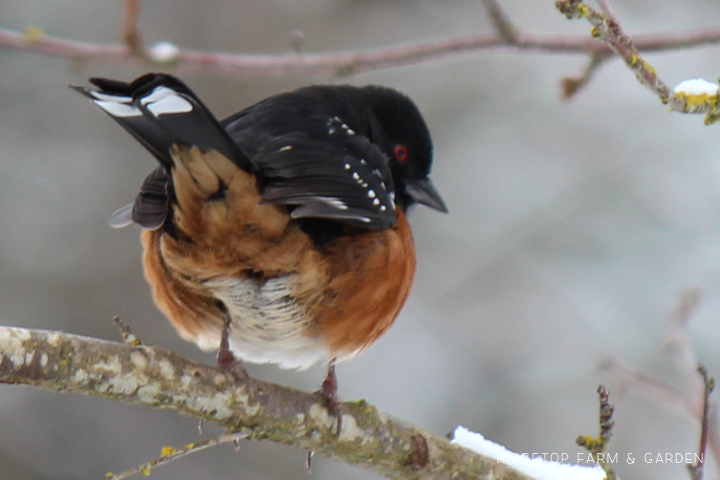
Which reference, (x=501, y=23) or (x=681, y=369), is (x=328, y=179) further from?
(x=681, y=369)

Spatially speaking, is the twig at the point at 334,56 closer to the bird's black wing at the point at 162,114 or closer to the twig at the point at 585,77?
the twig at the point at 585,77

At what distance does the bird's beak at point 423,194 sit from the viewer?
303 cm

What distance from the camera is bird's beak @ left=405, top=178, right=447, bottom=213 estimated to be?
3029 mm

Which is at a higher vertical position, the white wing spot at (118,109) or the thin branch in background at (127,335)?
the white wing spot at (118,109)

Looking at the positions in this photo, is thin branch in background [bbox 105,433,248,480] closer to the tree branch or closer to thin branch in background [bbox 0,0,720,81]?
the tree branch

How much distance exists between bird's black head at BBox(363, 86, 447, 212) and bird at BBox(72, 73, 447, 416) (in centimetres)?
30

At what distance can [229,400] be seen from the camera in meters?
1.89

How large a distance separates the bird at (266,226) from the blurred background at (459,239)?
276cm

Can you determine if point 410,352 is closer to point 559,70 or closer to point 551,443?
point 551,443

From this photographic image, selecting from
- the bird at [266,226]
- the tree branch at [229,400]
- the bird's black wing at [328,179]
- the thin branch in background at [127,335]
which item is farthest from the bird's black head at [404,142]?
the thin branch in background at [127,335]

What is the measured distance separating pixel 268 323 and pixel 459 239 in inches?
159

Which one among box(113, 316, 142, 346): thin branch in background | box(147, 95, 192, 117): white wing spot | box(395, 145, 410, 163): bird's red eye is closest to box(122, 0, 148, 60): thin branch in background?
box(395, 145, 410, 163): bird's red eye

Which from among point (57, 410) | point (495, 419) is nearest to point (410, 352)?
point (495, 419)

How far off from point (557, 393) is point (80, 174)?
375cm
